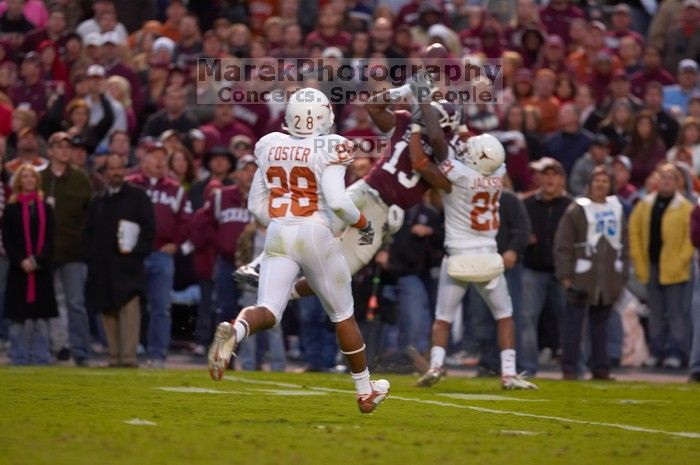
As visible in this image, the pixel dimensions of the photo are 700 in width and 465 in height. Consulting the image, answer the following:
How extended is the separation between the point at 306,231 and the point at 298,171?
1.13ft

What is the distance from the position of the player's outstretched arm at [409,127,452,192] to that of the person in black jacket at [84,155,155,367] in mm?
3148

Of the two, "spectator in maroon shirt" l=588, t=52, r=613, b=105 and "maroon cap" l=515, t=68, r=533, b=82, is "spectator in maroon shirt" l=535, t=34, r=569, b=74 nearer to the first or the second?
"spectator in maroon shirt" l=588, t=52, r=613, b=105

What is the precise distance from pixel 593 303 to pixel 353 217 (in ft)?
17.6

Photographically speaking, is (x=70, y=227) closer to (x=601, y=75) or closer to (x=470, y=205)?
(x=470, y=205)

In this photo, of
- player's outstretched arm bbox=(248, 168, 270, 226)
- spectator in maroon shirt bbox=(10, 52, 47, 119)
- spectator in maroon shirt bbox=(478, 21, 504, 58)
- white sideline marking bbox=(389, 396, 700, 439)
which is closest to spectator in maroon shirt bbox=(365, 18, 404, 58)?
spectator in maroon shirt bbox=(478, 21, 504, 58)

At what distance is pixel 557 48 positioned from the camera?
1877cm

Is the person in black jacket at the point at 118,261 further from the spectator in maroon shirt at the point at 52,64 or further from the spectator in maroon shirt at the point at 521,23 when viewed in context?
the spectator in maroon shirt at the point at 521,23

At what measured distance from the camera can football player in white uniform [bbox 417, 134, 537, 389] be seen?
38.4 ft

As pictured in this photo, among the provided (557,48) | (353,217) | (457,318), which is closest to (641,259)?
(457,318)

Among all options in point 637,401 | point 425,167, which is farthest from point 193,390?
point 637,401

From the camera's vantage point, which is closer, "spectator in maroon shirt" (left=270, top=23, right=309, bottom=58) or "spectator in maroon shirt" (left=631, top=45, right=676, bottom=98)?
"spectator in maroon shirt" (left=270, top=23, right=309, bottom=58)

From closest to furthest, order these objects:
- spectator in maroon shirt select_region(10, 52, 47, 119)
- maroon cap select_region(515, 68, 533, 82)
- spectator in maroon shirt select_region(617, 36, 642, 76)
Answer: spectator in maroon shirt select_region(10, 52, 47, 119), maroon cap select_region(515, 68, 533, 82), spectator in maroon shirt select_region(617, 36, 642, 76)

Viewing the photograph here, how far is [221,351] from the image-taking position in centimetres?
853

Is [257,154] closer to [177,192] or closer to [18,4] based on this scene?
[177,192]
